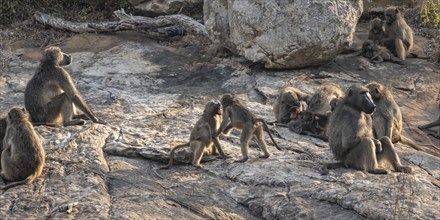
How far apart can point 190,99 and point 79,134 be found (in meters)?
3.27

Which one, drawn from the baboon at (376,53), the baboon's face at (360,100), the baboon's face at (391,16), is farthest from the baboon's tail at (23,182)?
the baboon's face at (391,16)

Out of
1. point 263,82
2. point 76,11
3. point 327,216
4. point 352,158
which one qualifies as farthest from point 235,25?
point 327,216

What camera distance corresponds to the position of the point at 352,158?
30.7ft

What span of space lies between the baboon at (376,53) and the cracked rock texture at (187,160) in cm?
71

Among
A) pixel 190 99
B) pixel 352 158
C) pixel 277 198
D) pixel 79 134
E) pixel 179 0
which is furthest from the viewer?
pixel 179 0

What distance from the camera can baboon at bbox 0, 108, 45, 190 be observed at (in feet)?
26.8

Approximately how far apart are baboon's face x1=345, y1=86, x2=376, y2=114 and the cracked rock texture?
894 millimetres

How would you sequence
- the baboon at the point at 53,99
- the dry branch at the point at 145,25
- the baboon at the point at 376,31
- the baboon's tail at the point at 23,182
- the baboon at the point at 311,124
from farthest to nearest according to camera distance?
the dry branch at the point at 145,25 < the baboon at the point at 376,31 < the baboon at the point at 311,124 < the baboon at the point at 53,99 < the baboon's tail at the point at 23,182

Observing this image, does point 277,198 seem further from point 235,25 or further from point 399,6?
point 399,6

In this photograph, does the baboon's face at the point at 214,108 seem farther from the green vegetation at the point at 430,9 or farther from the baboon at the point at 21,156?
the green vegetation at the point at 430,9

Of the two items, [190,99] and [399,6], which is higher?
[399,6]

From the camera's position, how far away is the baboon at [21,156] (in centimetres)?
817

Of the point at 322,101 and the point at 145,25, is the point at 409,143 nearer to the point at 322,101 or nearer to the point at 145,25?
the point at 322,101

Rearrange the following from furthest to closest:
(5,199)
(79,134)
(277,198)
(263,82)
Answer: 1. (263,82)
2. (79,134)
3. (277,198)
4. (5,199)
